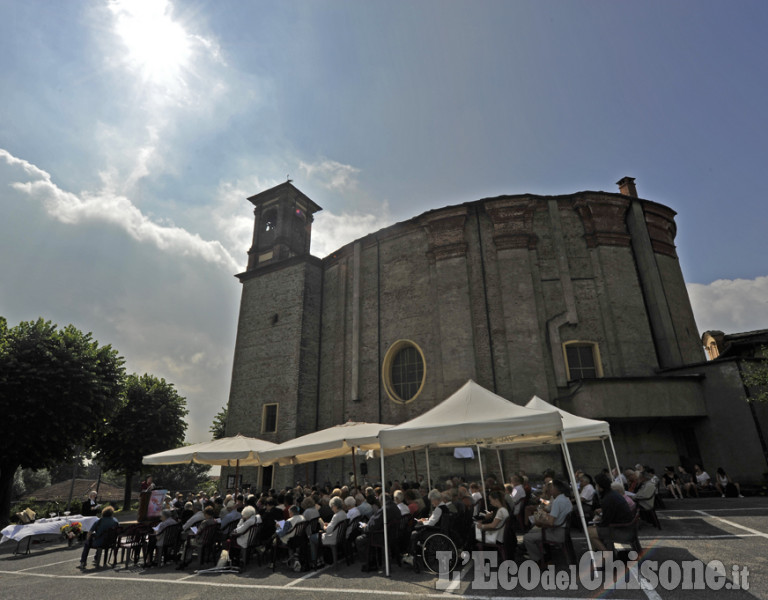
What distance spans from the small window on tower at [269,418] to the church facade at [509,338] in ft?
0.28

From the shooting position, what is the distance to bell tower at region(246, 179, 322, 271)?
27609mm

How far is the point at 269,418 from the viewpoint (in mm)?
23062

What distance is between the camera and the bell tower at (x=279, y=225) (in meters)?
27.6

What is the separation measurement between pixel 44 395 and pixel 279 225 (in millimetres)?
15577

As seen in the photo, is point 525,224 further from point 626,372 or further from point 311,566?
point 311,566

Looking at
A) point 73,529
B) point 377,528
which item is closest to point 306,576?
point 377,528

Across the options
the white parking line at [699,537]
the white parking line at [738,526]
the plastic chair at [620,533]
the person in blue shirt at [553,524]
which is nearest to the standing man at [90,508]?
the person in blue shirt at [553,524]

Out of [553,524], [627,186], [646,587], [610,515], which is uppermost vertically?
[627,186]

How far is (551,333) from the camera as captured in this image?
18.2 m

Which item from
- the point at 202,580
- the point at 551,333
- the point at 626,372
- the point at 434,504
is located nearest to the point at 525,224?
the point at 551,333

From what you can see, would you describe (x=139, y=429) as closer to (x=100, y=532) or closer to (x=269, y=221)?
(x=269, y=221)

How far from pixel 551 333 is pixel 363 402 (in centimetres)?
936

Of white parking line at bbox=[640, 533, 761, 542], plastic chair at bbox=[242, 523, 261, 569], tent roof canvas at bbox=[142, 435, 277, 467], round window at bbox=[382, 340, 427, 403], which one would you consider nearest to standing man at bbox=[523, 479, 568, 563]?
white parking line at bbox=[640, 533, 761, 542]

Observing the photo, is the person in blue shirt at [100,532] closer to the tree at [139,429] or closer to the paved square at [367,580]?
the paved square at [367,580]
